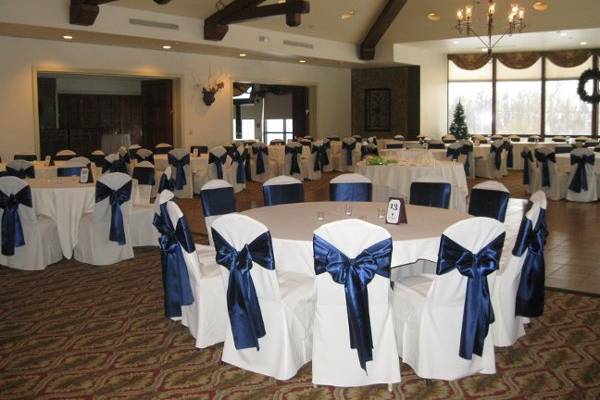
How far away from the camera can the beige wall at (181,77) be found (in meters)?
11.8

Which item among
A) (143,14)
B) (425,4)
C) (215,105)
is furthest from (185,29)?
(425,4)

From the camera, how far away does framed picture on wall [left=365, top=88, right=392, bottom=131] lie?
19.6 meters

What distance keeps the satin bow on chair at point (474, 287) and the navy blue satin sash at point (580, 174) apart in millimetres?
8068

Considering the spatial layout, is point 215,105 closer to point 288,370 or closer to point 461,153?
point 461,153

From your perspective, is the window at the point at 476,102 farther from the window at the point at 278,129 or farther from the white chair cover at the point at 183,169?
the white chair cover at the point at 183,169

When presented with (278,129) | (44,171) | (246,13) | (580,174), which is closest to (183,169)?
(44,171)

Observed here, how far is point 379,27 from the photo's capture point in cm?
1658

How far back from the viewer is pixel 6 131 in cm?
1173

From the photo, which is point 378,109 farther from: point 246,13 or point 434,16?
point 246,13

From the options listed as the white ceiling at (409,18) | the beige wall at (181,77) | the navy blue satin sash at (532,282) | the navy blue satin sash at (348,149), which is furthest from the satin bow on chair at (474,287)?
the navy blue satin sash at (348,149)

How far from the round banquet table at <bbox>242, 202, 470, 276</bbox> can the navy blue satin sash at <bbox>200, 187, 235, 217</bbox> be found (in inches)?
Result: 28.3

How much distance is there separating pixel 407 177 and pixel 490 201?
11.3ft

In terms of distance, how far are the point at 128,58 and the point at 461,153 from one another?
294 inches

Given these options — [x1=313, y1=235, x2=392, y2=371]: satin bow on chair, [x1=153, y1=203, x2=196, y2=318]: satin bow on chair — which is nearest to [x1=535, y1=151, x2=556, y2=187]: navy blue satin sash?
[x1=153, y1=203, x2=196, y2=318]: satin bow on chair
